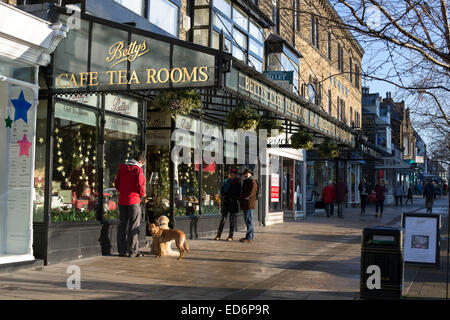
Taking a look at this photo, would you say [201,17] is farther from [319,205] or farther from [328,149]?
[319,205]

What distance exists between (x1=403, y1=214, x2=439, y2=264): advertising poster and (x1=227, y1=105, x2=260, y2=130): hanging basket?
12.6 feet

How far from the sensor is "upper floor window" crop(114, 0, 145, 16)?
10383 millimetres

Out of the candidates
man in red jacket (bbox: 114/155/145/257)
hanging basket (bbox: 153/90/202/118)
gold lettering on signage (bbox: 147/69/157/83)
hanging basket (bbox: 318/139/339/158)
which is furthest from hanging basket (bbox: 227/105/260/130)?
hanging basket (bbox: 318/139/339/158)

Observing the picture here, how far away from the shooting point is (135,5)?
10.8 metres

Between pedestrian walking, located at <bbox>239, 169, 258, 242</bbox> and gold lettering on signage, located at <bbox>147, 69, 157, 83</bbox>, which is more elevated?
gold lettering on signage, located at <bbox>147, 69, 157, 83</bbox>

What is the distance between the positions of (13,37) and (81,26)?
1.44 m

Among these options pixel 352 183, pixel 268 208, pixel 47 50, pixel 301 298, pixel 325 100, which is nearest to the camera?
pixel 301 298

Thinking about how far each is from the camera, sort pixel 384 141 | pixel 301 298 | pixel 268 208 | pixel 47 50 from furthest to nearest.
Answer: pixel 384 141 → pixel 268 208 → pixel 47 50 → pixel 301 298

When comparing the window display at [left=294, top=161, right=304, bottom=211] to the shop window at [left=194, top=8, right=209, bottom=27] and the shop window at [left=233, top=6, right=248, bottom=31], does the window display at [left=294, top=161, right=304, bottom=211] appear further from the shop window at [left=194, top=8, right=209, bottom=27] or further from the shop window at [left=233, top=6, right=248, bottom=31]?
the shop window at [left=194, top=8, right=209, bottom=27]

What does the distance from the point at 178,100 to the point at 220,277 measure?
11.2 feet

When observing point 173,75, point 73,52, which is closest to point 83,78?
point 73,52

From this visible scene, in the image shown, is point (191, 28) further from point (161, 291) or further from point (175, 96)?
point (161, 291)
